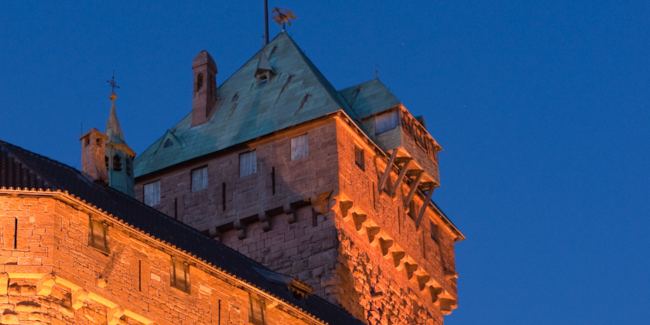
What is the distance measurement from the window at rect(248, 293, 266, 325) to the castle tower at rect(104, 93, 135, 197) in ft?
44.9

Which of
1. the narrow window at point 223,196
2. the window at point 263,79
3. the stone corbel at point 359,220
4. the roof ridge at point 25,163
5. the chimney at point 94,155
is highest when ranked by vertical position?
the window at point 263,79

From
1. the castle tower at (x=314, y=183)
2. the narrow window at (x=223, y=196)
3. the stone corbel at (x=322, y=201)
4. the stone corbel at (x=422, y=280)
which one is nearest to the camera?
the stone corbel at (x=322, y=201)

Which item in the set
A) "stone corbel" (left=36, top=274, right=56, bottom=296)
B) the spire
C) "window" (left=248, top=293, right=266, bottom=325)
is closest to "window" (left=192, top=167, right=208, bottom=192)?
the spire

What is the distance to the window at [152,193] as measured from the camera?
63938 mm

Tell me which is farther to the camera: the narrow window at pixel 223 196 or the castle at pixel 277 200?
the narrow window at pixel 223 196

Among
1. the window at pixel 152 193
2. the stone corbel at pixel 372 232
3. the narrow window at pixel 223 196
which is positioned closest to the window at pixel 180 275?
the narrow window at pixel 223 196

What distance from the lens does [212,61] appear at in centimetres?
6825

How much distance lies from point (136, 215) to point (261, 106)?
18.5 meters

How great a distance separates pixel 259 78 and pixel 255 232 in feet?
27.9

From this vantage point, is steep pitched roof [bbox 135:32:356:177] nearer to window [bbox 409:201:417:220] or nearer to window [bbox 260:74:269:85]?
window [bbox 260:74:269:85]

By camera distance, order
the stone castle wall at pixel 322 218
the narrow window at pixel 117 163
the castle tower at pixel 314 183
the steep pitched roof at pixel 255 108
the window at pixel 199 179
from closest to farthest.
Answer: the narrow window at pixel 117 163, the stone castle wall at pixel 322 218, the castle tower at pixel 314 183, the steep pitched roof at pixel 255 108, the window at pixel 199 179

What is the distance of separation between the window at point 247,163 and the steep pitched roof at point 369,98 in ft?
17.9

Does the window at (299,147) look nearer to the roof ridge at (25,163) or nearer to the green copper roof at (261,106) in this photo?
the green copper roof at (261,106)

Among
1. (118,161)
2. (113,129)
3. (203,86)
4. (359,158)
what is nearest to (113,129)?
(113,129)
